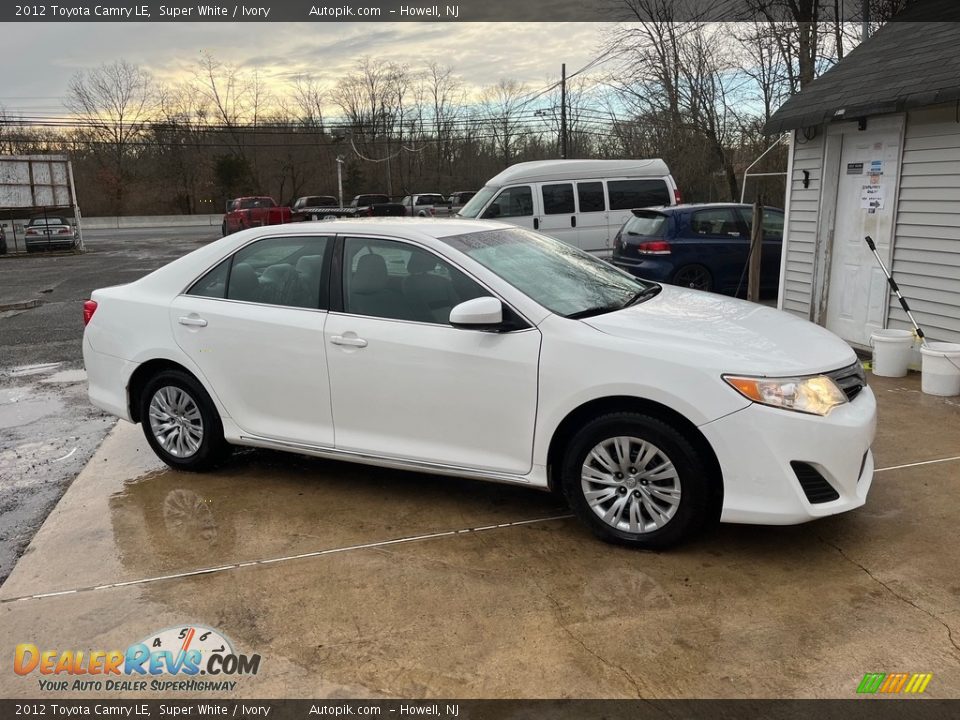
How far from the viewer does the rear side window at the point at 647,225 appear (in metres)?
11.2

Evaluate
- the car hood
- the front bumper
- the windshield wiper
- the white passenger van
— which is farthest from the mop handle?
the white passenger van

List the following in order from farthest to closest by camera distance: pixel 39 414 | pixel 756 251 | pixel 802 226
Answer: pixel 756 251
pixel 802 226
pixel 39 414

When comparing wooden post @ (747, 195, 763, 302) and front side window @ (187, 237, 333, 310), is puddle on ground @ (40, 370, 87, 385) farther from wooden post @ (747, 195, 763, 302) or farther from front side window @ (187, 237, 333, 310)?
wooden post @ (747, 195, 763, 302)

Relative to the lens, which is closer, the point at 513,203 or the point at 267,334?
the point at 267,334

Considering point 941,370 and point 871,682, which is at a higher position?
point 941,370

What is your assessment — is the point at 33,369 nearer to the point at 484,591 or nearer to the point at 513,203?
the point at 484,591

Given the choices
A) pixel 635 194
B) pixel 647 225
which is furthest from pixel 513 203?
pixel 647 225

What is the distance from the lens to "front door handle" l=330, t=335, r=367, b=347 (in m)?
4.27

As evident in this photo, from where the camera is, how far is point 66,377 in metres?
8.08

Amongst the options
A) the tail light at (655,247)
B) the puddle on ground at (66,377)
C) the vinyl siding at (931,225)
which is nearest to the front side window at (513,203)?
the tail light at (655,247)

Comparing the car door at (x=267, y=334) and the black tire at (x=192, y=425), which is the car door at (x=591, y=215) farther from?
the black tire at (x=192, y=425)

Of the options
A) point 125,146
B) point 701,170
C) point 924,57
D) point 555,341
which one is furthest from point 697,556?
point 125,146

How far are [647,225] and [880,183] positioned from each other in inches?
159

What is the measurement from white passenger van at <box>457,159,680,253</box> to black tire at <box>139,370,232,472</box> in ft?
29.0
